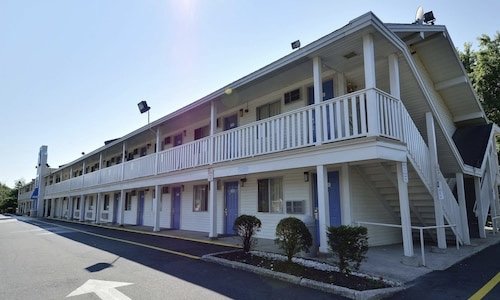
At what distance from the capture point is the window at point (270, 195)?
12.2m

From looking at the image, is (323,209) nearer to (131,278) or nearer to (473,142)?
Result: (131,278)

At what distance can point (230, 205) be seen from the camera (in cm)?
1430

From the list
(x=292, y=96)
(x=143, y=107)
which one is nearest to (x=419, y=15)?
(x=292, y=96)

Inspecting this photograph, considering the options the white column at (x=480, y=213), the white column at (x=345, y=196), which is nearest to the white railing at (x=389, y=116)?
the white column at (x=345, y=196)

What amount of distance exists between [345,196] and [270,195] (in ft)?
11.1

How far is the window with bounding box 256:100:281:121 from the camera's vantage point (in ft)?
41.6

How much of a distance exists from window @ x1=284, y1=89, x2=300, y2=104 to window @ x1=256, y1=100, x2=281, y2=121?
20.0 inches

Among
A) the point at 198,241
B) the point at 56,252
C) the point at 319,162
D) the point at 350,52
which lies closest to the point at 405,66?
the point at 350,52

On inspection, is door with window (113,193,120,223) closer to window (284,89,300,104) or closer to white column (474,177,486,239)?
window (284,89,300,104)

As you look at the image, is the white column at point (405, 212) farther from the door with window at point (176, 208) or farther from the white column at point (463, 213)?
the door with window at point (176, 208)

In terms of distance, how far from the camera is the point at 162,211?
754 inches

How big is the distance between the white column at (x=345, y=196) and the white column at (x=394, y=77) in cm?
256

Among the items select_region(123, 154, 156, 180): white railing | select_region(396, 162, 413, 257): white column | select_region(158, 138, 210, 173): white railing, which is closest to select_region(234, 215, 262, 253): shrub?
select_region(396, 162, 413, 257): white column

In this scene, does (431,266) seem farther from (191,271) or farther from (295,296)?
(191,271)
